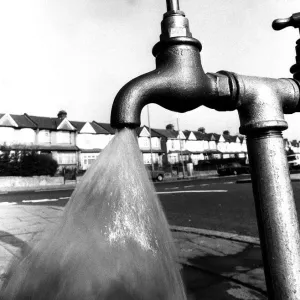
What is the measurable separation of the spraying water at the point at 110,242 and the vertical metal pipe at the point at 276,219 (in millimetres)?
526

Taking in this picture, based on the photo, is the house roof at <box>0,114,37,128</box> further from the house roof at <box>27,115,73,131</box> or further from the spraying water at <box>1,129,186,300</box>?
the spraying water at <box>1,129,186,300</box>

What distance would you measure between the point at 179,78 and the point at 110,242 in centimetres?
91

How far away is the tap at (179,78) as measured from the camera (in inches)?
51.8

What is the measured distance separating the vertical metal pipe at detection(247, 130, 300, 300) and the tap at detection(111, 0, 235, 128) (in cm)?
32

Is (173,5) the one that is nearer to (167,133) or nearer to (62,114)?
(62,114)

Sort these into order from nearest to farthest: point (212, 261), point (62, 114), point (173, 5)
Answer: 1. point (173, 5)
2. point (212, 261)
3. point (62, 114)

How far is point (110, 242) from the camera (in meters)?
1.39

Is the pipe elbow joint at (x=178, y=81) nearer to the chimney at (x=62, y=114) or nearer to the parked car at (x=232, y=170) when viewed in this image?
the parked car at (x=232, y=170)

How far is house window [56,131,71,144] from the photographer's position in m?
39.2

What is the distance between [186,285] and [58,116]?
1687 inches

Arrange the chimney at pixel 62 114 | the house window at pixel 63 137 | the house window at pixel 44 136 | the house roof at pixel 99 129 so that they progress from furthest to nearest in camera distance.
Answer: the house roof at pixel 99 129 < the chimney at pixel 62 114 < the house window at pixel 63 137 < the house window at pixel 44 136

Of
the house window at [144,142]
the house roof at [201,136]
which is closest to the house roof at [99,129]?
the house window at [144,142]

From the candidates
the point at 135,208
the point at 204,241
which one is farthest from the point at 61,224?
the point at 204,241

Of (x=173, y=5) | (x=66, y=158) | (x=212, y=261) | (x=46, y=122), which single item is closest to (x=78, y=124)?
(x=46, y=122)
